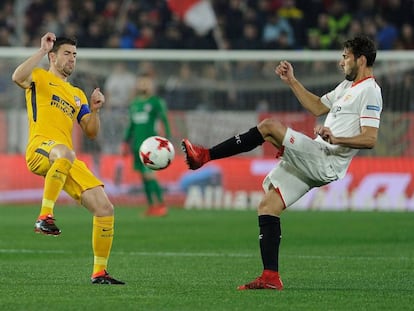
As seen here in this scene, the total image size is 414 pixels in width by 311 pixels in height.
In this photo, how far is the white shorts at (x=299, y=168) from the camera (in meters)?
9.50

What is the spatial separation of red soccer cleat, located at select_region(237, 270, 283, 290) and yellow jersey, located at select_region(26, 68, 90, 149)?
213 cm

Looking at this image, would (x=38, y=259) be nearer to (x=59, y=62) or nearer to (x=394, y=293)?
(x=59, y=62)

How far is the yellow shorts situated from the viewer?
989 cm

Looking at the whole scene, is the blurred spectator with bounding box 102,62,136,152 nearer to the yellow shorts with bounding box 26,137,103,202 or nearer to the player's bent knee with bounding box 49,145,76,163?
the yellow shorts with bounding box 26,137,103,202

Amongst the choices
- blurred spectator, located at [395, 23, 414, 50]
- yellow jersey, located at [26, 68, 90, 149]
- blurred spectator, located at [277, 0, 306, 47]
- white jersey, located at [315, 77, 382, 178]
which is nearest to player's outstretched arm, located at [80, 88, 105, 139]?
yellow jersey, located at [26, 68, 90, 149]

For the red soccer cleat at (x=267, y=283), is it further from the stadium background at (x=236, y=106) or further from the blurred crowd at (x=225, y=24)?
the blurred crowd at (x=225, y=24)


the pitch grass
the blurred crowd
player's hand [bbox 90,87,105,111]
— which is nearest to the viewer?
the pitch grass

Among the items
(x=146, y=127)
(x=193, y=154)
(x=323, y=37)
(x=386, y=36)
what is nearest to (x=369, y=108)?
(x=193, y=154)

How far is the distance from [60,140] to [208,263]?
2729 mm

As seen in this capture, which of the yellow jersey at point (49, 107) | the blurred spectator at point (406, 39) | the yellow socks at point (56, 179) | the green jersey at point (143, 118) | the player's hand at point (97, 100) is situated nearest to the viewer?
the yellow socks at point (56, 179)

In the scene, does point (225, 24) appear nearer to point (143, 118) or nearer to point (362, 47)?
point (143, 118)

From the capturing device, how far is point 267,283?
31.4ft

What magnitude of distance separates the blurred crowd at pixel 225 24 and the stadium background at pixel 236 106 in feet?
0.16

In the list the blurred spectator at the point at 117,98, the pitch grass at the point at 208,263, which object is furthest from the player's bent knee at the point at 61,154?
the blurred spectator at the point at 117,98
